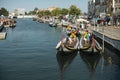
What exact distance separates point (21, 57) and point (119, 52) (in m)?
14.5

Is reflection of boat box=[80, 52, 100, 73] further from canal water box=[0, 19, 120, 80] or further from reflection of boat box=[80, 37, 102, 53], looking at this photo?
reflection of boat box=[80, 37, 102, 53]

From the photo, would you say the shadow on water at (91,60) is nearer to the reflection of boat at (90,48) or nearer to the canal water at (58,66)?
the canal water at (58,66)

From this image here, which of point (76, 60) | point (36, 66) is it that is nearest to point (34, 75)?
point (36, 66)

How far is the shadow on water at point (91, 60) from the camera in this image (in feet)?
133

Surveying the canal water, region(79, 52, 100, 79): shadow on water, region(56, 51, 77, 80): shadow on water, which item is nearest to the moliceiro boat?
region(56, 51, 77, 80): shadow on water

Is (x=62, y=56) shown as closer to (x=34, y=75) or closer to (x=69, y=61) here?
(x=69, y=61)

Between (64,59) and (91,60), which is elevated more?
(64,59)

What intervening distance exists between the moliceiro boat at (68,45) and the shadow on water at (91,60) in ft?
5.46

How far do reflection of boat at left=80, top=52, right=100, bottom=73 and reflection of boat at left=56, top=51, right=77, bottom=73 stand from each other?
1594 mm

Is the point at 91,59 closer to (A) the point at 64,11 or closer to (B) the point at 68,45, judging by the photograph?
(B) the point at 68,45

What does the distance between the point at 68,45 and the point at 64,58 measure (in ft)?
8.12

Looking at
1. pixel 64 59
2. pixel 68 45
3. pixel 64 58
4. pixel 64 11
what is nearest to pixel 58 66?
pixel 64 59

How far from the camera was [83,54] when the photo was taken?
4912 cm

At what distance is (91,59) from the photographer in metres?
46.3
